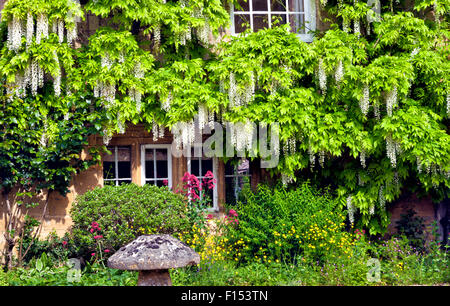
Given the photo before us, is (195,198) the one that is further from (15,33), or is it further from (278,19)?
(15,33)

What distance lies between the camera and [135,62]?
8234mm

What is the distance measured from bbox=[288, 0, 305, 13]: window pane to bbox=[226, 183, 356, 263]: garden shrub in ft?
11.2

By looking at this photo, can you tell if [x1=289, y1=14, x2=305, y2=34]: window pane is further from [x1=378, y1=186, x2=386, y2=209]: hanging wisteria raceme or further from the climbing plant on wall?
[x1=378, y1=186, x2=386, y2=209]: hanging wisteria raceme

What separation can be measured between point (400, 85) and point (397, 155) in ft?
3.70

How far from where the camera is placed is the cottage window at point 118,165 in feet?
28.8

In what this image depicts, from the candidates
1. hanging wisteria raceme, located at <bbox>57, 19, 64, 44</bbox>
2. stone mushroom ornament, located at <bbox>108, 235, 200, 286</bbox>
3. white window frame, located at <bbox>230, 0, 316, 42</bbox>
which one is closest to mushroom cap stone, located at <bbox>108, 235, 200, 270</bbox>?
stone mushroom ornament, located at <bbox>108, 235, 200, 286</bbox>

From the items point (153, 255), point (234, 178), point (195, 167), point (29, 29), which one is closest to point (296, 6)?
point (234, 178)

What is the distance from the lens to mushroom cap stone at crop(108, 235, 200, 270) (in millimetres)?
5062

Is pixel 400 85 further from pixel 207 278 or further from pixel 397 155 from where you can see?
pixel 207 278

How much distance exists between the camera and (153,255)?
201 inches

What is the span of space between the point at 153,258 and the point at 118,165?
396cm

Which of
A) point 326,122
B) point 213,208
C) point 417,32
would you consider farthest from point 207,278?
point 417,32

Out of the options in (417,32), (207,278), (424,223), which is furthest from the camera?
(424,223)

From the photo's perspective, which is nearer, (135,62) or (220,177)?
(135,62)
